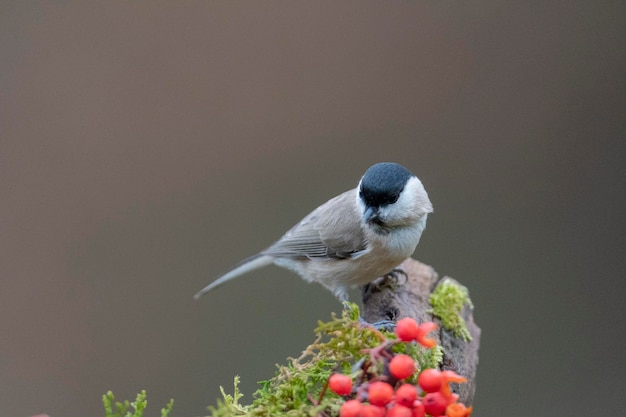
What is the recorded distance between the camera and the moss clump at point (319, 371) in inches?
56.9

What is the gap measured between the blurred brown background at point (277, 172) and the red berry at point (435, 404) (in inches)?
170

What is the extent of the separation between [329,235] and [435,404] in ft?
7.21

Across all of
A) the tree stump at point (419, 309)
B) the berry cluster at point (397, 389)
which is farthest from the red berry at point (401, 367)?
the tree stump at point (419, 309)

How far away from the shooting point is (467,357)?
2.63 metres

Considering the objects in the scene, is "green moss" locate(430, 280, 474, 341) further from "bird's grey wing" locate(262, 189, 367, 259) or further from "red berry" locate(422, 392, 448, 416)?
"red berry" locate(422, 392, 448, 416)

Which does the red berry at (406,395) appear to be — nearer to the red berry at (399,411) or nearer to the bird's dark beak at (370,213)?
the red berry at (399,411)

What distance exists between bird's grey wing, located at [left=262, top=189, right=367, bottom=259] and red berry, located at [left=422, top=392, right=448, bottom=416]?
1.91 metres

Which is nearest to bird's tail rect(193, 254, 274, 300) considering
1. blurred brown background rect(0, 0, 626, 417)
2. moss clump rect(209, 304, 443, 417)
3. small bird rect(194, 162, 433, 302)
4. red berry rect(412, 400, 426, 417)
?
small bird rect(194, 162, 433, 302)

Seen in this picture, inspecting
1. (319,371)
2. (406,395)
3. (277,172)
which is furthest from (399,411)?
(277,172)

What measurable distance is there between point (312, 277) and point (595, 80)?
4.17m

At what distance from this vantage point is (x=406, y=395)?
1247 millimetres

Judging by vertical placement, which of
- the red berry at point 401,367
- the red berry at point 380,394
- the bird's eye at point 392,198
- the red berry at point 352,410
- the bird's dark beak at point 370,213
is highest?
the bird's eye at point 392,198

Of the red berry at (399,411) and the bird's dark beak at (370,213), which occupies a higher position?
the bird's dark beak at (370,213)

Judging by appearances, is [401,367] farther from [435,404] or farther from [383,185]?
[383,185]
